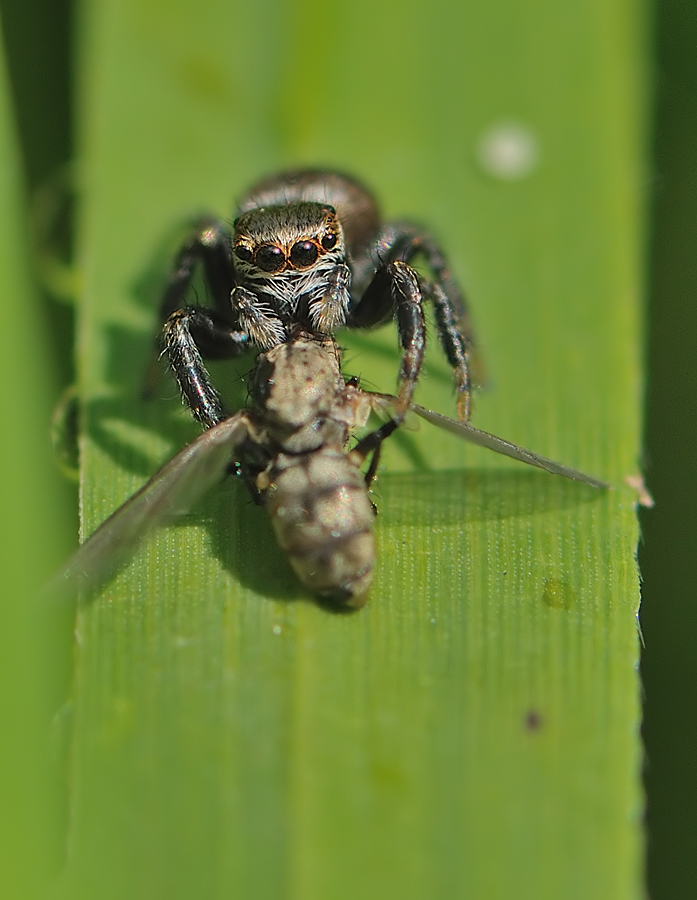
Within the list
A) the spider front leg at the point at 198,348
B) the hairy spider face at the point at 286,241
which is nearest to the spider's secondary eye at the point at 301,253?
the hairy spider face at the point at 286,241

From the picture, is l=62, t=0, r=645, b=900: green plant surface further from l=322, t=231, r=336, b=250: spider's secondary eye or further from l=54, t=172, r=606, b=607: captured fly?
l=322, t=231, r=336, b=250: spider's secondary eye

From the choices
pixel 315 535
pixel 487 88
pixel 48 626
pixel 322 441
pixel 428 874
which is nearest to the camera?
pixel 428 874

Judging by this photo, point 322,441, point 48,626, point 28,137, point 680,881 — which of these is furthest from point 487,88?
point 680,881

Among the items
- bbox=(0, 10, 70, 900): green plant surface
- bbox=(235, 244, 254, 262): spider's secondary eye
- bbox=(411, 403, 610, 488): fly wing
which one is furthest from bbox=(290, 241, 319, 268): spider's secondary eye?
bbox=(0, 10, 70, 900): green plant surface

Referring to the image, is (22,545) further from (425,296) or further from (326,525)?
(425,296)

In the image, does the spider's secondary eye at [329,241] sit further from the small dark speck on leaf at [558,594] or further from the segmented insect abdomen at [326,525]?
the small dark speck on leaf at [558,594]

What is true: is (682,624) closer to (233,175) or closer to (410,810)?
(410,810)

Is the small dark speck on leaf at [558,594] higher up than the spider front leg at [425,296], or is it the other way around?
the spider front leg at [425,296]
